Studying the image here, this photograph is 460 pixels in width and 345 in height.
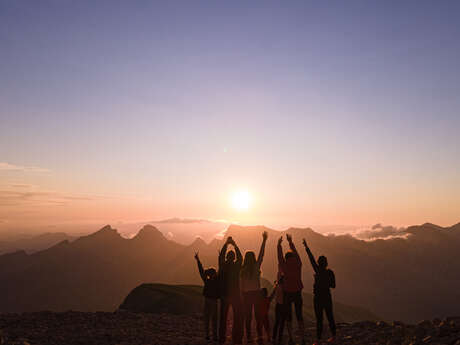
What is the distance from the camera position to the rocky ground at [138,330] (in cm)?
1181

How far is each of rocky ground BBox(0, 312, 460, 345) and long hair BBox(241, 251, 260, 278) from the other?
14.4 feet

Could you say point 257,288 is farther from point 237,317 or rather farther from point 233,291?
point 237,317

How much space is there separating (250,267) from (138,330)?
813 centimetres

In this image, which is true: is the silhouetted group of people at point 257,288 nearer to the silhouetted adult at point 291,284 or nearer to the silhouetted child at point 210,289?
the silhouetted adult at point 291,284

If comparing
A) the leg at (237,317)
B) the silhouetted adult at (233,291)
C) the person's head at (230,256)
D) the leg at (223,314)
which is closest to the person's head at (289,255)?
the silhouetted adult at (233,291)

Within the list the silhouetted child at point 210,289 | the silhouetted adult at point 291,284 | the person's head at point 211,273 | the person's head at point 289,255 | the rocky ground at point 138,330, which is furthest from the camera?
the person's head at point 211,273

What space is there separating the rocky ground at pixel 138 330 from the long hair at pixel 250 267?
4.40 meters

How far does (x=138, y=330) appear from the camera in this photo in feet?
54.4

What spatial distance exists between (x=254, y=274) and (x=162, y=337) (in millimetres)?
6551

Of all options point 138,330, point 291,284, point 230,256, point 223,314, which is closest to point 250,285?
point 230,256

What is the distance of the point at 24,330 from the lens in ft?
49.1

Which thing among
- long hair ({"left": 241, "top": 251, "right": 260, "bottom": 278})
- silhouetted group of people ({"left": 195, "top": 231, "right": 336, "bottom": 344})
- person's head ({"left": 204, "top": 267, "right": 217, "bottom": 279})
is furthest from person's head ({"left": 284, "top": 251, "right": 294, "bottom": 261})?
person's head ({"left": 204, "top": 267, "right": 217, "bottom": 279})

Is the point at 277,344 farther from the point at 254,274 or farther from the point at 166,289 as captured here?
the point at 166,289

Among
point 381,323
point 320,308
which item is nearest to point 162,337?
point 320,308
